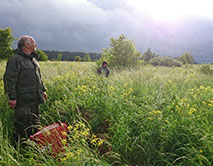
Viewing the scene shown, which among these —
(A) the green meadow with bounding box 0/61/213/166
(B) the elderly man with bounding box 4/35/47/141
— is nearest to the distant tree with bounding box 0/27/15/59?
(A) the green meadow with bounding box 0/61/213/166

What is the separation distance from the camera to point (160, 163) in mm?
2609

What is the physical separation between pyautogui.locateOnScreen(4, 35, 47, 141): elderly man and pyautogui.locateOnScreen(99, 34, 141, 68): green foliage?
9.75m

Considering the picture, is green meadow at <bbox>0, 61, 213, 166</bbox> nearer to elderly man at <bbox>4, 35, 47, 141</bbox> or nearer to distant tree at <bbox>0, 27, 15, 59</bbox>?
elderly man at <bbox>4, 35, 47, 141</bbox>

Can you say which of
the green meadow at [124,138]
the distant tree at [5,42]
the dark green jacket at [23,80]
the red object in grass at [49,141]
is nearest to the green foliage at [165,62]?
the distant tree at [5,42]

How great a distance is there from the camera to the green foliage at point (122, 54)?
1306cm

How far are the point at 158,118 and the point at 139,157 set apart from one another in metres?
0.72

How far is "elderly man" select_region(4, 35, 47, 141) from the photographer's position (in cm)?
311

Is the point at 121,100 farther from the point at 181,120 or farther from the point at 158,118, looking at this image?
the point at 181,120

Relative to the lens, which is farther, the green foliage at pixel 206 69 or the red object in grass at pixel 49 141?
the green foliage at pixel 206 69

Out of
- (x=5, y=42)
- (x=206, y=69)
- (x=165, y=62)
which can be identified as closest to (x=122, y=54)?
(x=206, y=69)

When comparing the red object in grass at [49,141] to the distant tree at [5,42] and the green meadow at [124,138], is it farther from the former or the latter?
the distant tree at [5,42]

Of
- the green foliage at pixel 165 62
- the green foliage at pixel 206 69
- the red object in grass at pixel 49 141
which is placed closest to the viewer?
the red object in grass at pixel 49 141

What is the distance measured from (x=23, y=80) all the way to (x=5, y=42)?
23.1 metres

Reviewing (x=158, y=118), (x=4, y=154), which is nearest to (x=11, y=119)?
(x=4, y=154)
